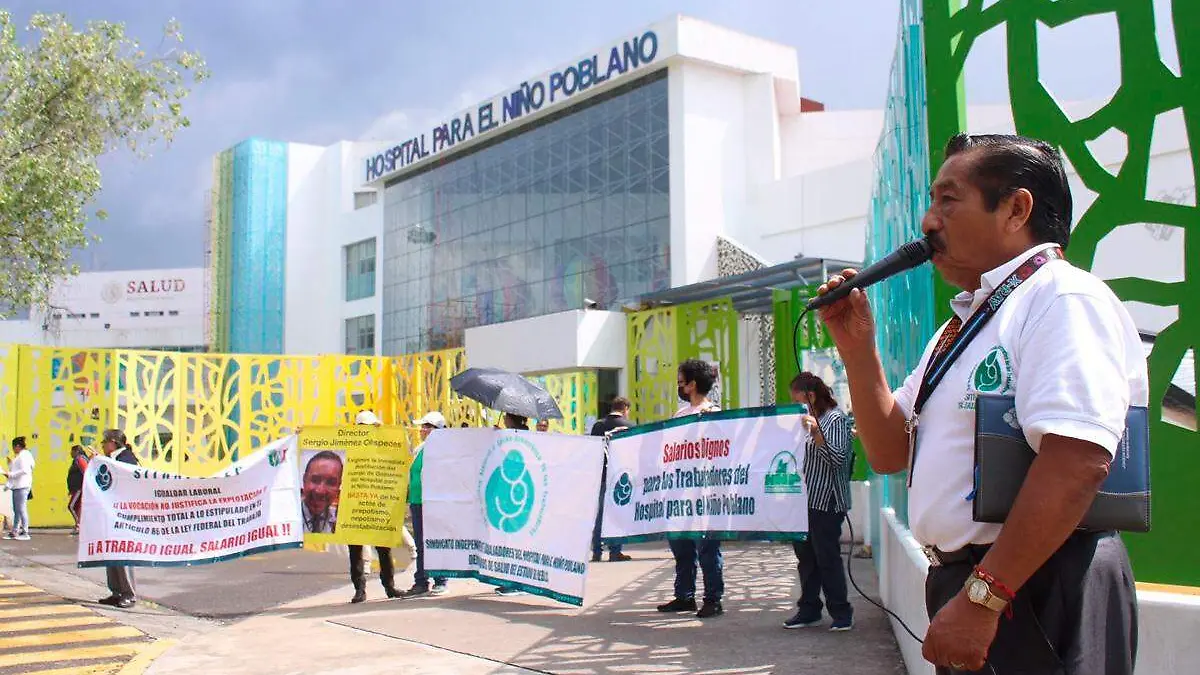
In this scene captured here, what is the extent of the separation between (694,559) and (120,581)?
17.0 feet

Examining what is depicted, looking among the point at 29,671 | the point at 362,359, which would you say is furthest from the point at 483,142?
the point at 29,671

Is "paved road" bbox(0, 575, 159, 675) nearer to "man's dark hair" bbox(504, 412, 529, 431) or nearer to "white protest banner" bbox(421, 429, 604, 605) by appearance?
"white protest banner" bbox(421, 429, 604, 605)

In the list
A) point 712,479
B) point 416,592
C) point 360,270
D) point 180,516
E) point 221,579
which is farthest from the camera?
point 360,270

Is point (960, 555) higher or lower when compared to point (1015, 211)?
lower

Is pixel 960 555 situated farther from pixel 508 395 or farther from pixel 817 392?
pixel 508 395

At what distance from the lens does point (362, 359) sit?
24016 millimetres

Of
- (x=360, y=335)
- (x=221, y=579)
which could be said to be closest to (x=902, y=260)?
(x=221, y=579)

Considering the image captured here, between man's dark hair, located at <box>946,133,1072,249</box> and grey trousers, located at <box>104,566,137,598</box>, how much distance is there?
921 cm

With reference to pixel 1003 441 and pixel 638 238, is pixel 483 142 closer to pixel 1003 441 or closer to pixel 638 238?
pixel 638 238

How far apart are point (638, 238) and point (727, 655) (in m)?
25.4

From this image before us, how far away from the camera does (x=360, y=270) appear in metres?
48.9

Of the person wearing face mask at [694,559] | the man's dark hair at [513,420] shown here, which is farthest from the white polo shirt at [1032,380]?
the man's dark hair at [513,420]

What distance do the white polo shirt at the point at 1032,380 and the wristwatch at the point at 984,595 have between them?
170mm

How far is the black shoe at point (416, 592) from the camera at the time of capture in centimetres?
975
